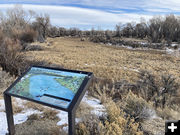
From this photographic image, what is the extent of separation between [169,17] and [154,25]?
146 inches

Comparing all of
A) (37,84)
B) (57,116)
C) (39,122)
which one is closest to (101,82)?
(57,116)

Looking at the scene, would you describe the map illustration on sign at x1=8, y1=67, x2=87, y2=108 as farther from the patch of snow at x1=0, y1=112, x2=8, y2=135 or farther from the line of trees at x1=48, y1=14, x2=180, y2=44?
the line of trees at x1=48, y1=14, x2=180, y2=44

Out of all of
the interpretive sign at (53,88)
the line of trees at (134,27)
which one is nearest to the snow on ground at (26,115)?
the interpretive sign at (53,88)

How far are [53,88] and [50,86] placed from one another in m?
0.09

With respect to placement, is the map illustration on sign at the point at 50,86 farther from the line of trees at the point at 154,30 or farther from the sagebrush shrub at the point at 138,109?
the line of trees at the point at 154,30

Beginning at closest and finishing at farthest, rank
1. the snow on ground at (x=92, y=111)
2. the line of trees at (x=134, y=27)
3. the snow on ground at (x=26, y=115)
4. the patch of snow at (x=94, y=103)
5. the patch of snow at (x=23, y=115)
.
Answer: the snow on ground at (x=26, y=115) → the snow on ground at (x=92, y=111) → the patch of snow at (x=23, y=115) → the patch of snow at (x=94, y=103) → the line of trees at (x=134, y=27)

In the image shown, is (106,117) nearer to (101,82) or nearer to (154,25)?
(101,82)

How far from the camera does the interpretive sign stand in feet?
7.23

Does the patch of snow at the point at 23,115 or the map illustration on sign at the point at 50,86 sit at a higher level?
the map illustration on sign at the point at 50,86

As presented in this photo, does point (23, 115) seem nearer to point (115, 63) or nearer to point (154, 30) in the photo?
point (115, 63)

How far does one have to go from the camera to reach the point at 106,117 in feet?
10.1

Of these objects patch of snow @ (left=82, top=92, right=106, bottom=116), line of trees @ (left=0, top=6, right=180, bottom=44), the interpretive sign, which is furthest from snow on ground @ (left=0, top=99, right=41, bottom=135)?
line of trees @ (left=0, top=6, right=180, bottom=44)

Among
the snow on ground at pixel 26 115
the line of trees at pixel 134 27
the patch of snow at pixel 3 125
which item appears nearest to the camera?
the patch of snow at pixel 3 125

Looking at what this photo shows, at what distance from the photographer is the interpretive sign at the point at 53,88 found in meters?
2.20
